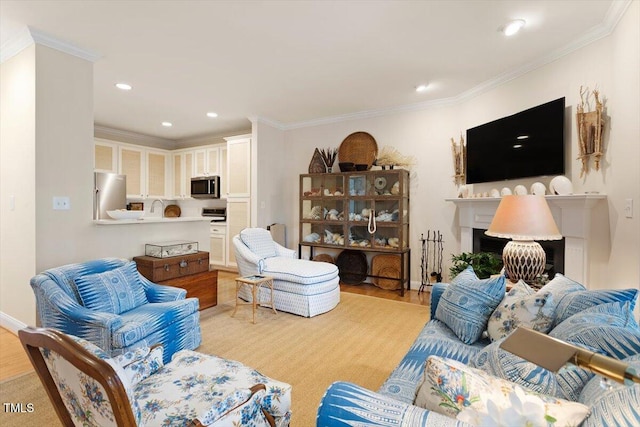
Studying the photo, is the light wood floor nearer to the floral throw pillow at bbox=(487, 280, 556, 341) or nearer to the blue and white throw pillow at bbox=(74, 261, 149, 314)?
the blue and white throw pillow at bbox=(74, 261, 149, 314)

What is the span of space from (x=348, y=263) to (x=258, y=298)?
1668 millimetres

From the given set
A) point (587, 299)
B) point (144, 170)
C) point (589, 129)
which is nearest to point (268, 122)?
point (144, 170)

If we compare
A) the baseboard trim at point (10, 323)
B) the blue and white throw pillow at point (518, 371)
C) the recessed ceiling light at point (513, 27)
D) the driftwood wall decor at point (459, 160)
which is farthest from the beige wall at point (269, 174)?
the blue and white throw pillow at point (518, 371)

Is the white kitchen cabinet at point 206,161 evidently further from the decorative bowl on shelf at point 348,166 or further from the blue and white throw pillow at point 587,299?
the blue and white throw pillow at point 587,299

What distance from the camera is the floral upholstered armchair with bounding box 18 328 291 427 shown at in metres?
0.90

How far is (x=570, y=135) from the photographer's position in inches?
115

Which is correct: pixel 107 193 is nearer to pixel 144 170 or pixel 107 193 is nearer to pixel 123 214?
pixel 144 170

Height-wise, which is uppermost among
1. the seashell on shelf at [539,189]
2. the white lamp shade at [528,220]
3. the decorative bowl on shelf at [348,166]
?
the decorative bowl on shelf at [348,166]

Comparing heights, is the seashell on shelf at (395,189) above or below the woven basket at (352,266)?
above

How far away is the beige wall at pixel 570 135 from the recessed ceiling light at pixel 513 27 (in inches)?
25.4

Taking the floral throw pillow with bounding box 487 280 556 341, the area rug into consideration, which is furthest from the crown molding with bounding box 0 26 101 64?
the floral throw pillow with bounding box 487 280 556 341

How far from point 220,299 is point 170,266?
39.9 inches

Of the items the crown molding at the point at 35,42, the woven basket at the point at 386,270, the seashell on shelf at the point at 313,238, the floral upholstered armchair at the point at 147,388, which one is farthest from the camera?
the seashell on shelf at the point at 313,238

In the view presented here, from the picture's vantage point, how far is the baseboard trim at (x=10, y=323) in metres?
2.86
